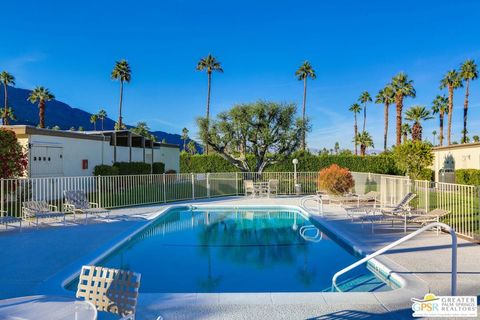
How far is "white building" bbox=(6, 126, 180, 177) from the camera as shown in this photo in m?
16.6

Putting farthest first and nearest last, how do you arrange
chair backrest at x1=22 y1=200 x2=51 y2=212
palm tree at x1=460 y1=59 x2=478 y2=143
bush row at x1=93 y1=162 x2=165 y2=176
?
palm tree at x1=460 y1=59 x2=478 y2=143, bush row at x1=93 y1=162 x2=165 y2=176, chair backrest at x1=22 y1=200 x2=51 y2=212

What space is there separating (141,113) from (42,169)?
2324 inches

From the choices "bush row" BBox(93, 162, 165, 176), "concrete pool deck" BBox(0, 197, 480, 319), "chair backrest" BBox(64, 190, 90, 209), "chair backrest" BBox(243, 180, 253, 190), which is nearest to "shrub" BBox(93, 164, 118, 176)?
"bush row" BBox(93, 162, 165, 176)

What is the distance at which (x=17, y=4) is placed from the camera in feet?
75.3

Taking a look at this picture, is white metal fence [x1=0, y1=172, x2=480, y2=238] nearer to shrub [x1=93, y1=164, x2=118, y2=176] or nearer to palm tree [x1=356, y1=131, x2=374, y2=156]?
shrub [x1=93, y1=164, x2=118, y2=176]

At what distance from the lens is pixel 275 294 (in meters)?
5.14

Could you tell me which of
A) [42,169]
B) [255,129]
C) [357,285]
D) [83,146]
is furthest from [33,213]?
[255,129]

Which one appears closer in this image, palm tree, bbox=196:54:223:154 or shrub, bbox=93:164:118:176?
shrub, bbox=93:164:118:176

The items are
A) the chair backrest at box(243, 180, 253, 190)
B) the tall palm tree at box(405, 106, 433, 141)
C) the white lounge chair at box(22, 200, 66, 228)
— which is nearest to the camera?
the white lounge chair at box(22, 200, 66, 228)

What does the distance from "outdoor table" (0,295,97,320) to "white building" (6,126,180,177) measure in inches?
590

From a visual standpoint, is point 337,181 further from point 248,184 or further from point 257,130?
point 257,130

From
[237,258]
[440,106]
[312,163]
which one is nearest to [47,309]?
[237,258]

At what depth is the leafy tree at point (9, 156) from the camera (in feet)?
44.5

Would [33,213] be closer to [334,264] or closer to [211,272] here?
[211,272]
